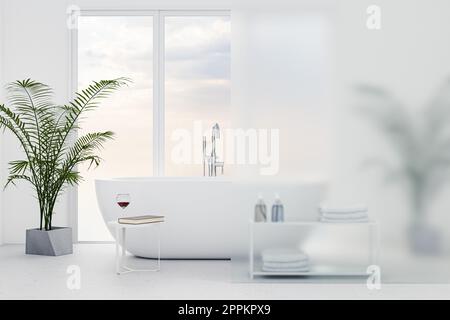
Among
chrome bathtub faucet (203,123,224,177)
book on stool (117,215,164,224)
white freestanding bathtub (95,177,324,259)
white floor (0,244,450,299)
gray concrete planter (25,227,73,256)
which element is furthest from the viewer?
chrome bathtub faucet (203,123,224,177)

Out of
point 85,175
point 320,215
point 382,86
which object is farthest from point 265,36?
point 85,175

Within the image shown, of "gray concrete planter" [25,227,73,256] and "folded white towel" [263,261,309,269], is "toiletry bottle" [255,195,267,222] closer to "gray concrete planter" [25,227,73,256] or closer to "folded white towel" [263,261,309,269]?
"folded white towel" [263,261,309,269]

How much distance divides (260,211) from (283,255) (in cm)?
31

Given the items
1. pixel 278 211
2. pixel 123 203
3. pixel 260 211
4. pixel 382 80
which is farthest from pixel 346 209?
pixel 123 203

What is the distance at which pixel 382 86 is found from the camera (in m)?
3.72

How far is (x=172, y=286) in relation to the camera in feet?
12.7

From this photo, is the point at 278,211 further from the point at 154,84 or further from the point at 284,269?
the point at 154,84

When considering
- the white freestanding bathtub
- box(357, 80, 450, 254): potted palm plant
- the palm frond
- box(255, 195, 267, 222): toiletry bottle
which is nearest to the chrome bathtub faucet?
the palm frond

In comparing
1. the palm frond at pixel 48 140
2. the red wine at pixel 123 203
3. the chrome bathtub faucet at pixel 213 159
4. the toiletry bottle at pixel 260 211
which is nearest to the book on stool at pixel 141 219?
the red wine at pixel 123 203

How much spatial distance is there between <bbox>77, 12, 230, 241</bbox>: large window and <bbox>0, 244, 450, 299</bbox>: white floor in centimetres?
153

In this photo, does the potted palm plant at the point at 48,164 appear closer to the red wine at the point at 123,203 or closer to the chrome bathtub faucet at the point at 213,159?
the red wine at the point at 123,203

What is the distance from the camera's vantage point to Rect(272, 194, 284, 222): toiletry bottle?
3.80m

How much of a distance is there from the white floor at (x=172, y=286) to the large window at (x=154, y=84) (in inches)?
60.3
